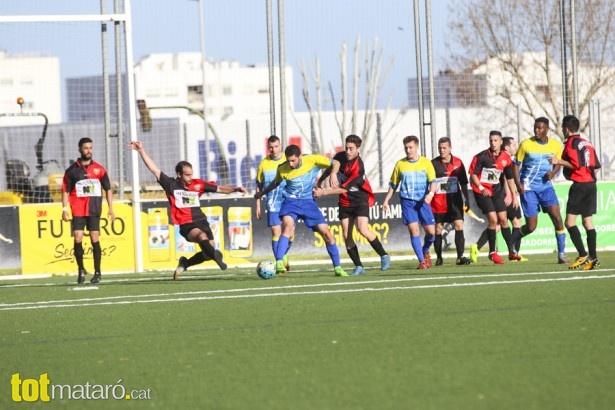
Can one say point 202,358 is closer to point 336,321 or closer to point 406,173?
point 336,321

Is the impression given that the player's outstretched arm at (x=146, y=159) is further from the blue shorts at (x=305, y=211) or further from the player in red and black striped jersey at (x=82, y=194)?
the blue shorts at (x=305, y=211)

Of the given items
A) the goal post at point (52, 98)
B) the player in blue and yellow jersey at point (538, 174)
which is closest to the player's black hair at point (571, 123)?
the player in blue and yellow jersey at point (538, 174)

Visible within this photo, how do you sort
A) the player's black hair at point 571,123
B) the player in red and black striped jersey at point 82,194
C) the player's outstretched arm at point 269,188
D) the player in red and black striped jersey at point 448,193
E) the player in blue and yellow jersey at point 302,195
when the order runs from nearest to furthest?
the player's black hair at point 571,123, the player in blue and yellow jersey at point 302,195, the player's outstretched arm at point 269,188, the player in red and black striped jersey at point 82,194, the player in red and black striped jersey at point 448,193

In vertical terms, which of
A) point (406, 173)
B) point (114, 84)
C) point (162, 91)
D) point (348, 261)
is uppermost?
point (162, 91)

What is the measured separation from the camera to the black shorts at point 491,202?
57.2ft

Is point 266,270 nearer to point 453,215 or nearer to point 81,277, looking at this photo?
point 81,277

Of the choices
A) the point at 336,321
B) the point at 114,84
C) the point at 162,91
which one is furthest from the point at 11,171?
the point at 162,91

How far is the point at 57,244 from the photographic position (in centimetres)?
2020

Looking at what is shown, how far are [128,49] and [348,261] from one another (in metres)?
5.32

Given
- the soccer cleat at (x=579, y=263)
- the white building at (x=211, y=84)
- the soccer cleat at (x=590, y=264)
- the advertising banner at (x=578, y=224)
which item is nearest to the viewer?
the soccer cleat at (x=590, y=264)

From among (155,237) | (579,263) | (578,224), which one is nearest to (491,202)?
(579,263)

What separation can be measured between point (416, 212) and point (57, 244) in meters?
6.95

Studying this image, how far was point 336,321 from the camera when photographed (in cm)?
925

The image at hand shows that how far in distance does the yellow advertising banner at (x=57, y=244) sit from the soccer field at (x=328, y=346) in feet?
23.8
